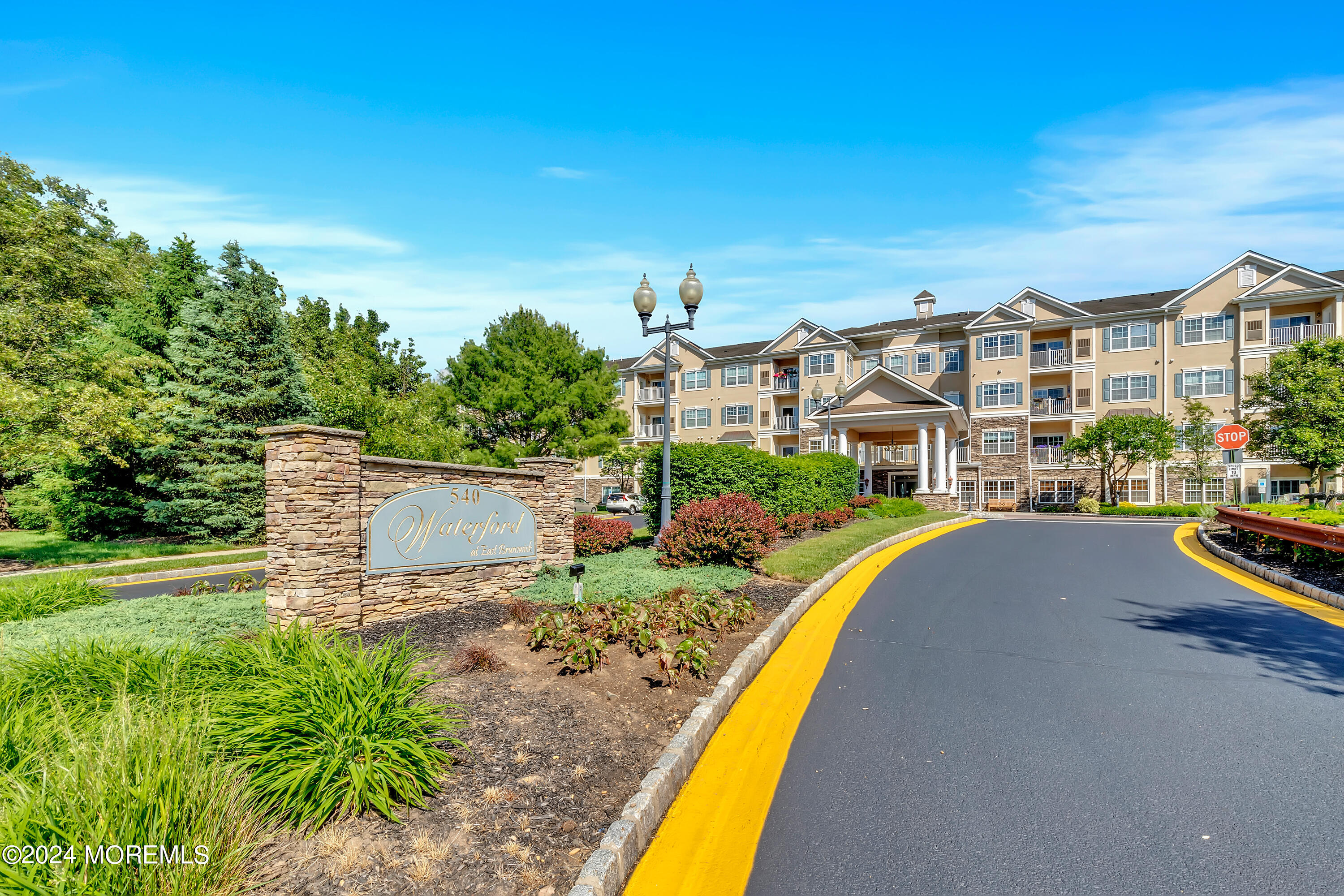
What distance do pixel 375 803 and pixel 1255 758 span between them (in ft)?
19.2

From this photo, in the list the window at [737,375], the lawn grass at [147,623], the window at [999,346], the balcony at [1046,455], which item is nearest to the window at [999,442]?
the balcony at [1046,455]

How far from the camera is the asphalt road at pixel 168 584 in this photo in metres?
12.0

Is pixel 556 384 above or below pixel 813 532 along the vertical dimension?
above

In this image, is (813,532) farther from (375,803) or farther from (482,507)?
(375,803)

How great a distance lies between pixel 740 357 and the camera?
161 feet

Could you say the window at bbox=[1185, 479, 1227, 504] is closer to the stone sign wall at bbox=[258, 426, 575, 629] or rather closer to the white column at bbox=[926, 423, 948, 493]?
the white column at bbox=[926, 423, 948, 493]

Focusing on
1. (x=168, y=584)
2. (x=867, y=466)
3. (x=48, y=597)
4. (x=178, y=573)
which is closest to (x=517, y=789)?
(x=48, y=597)

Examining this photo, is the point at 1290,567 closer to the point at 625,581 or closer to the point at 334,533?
the point at 625,581

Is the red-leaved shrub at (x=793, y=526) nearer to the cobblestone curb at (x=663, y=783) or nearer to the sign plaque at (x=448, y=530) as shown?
the sign plaque at (x=448, y=530)

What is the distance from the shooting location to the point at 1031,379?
3953cm

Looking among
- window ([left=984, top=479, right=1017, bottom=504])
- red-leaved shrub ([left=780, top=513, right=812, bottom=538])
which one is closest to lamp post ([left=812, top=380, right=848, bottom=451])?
red-leaved shrub ([left=780, top=513, right=812, bottom=538])

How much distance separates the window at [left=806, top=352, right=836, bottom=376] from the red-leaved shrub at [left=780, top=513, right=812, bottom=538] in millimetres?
28079

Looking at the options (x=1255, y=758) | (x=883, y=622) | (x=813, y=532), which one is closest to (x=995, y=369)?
(x=813, y=532)

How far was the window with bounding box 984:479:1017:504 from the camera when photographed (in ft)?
124
